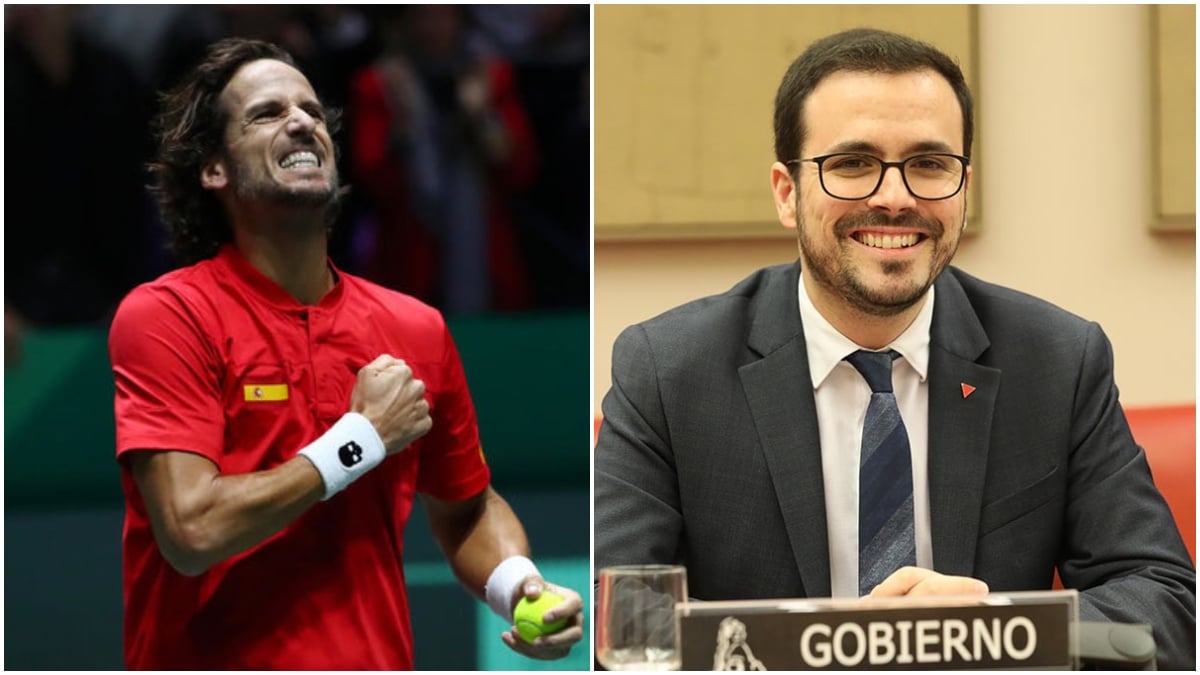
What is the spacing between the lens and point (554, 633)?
2.48m

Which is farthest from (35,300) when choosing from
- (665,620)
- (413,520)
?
(665,620)

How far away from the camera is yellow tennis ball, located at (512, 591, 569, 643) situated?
8.19 feet

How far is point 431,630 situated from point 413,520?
0.20 meters

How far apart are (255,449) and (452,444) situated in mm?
351

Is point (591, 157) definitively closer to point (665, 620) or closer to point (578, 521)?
point (578, 521)

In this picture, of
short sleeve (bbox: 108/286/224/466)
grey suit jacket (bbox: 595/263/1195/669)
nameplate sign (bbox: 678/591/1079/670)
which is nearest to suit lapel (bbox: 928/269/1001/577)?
grey suit jacket (bbox: 595/263/1195/669)

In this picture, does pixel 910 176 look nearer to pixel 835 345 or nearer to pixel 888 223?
pixel 888 223

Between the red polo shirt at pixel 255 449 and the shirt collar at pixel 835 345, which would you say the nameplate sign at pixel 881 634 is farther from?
the red polo shirt at pixel 255 449

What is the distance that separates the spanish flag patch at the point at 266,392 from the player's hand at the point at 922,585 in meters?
1.01

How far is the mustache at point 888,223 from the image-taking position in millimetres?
2398

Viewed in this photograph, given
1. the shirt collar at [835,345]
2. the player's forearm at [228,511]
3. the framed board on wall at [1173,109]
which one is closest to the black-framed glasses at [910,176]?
the shirt collar at [835,345]

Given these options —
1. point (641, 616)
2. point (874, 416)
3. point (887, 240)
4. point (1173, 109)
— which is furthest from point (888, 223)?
point (641, 616)

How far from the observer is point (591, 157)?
8.77 ft

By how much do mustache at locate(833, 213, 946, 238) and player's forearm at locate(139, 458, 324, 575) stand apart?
0.98 m
